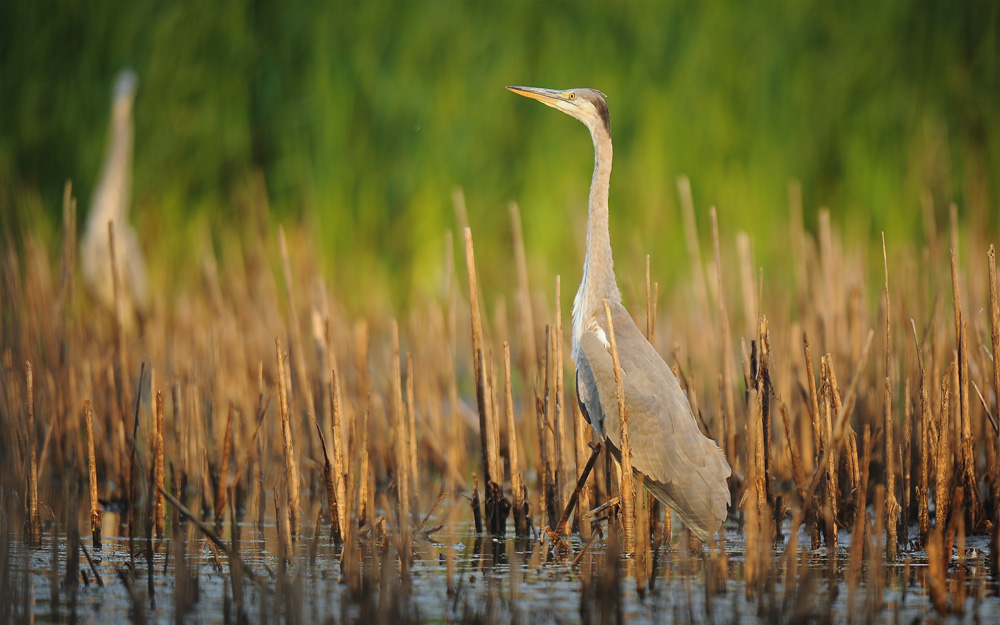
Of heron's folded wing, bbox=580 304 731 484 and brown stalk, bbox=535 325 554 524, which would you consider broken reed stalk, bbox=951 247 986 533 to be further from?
brown stalk, bbox=535 325 554 524

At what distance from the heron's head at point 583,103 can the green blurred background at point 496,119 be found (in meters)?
2.93

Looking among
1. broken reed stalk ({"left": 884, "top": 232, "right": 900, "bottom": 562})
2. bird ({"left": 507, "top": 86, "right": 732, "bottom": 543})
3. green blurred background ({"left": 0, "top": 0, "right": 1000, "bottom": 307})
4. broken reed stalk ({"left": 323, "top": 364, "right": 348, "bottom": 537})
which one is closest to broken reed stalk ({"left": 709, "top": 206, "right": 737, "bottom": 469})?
bird ({"left": 507, "top": 86, "right": 732, "bottom": 543})

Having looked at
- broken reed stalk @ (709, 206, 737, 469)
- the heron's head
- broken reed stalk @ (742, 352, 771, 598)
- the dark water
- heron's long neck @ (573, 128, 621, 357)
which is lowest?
the dark water

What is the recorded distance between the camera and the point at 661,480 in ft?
12.6

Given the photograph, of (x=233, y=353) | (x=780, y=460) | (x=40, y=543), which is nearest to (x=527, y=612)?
(x=40, y=543)

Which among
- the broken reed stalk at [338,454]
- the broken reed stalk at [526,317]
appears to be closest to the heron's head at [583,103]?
the broken reed stalk at [526,317]

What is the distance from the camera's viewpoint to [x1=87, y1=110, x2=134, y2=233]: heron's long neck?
718 cm

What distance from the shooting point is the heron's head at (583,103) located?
14.6 feet

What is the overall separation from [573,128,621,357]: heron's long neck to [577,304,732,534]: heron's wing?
0.20m

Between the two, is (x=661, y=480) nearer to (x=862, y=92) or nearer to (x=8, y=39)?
(x=862, y=92)

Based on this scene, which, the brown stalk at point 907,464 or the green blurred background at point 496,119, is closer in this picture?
the brown stalk at point 907,464

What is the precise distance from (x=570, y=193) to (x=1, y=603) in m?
5.56

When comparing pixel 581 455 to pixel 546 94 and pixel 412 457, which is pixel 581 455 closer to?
pixel 412 457

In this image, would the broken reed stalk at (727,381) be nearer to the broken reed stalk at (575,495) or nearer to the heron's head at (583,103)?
the heron's head at (583,103)
